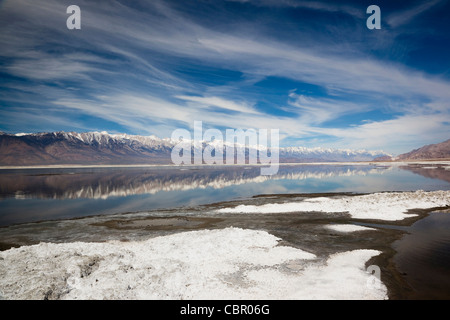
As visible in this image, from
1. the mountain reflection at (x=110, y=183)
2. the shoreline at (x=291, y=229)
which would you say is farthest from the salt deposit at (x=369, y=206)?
the mountain reflection at (x=110, y=183)

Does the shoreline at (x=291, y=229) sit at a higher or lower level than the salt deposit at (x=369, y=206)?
lower

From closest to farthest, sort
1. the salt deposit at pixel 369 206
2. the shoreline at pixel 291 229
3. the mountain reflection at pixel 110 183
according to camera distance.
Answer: the shoreline at pixel 291 229 < the salt deposit at pixel 369 206 < the mountain reflection at pixel 110 183

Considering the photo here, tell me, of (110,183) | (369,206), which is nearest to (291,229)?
(369,206)

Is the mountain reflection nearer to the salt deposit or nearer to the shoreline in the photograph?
the shoreline

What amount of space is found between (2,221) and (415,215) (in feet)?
114

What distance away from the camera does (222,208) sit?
81.6 ft

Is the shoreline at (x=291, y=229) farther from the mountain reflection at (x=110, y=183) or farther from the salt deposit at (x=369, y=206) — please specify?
the mountain reflection at (x=110, y=183)

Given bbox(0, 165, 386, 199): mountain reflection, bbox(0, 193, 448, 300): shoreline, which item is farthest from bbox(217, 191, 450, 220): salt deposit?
bbox(0, 165, 386, 199): mountain reflection

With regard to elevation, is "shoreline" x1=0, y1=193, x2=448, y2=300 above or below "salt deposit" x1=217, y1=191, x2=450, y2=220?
below

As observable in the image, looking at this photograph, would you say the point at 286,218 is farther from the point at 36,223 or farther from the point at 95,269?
the point at 36,223

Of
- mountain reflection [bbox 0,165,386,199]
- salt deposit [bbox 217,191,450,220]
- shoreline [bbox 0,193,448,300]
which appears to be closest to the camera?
shoreline [bbox 0,193,448,300]

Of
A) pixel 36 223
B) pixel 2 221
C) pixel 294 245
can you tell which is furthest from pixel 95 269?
pixel 2 221

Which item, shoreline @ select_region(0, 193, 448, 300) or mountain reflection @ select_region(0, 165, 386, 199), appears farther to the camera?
mountain reflection @ select_region(0, 165, 386, 199)

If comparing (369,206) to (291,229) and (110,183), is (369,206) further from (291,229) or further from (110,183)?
(110,183)
